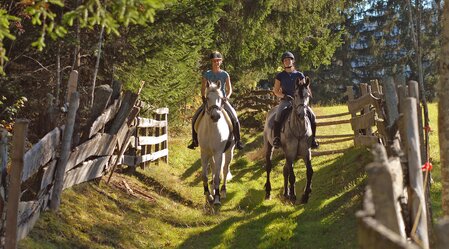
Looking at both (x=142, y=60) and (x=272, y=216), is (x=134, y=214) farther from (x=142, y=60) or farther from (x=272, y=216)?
(x=142, y=60)

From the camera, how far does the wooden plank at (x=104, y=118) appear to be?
368 inches

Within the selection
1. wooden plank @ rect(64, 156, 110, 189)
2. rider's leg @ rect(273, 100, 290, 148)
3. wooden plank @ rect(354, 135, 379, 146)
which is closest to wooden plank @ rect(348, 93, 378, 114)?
wooden plank @ rect(354, 135, 379, 146)

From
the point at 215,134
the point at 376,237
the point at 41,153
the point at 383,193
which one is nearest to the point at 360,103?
the point at 215,134

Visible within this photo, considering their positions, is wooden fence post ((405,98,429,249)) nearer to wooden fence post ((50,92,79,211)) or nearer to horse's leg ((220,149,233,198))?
wooden fence post ((50,92,79,211))

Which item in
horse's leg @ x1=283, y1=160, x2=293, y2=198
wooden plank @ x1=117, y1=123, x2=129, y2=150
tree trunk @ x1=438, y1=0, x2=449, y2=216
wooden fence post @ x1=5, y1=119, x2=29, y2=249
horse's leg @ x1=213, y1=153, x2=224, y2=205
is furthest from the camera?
horse's leg @ x1=213, y1=153, x2=224, y2=205

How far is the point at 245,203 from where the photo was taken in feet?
40.7

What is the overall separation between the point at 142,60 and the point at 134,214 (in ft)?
11.0

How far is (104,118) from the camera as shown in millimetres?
9828

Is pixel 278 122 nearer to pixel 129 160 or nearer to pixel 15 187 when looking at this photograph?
pixel 129 160

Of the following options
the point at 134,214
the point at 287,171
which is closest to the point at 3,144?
the point at 134,214

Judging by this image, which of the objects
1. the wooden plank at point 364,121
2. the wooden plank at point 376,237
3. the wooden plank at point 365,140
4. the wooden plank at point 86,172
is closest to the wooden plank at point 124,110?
the wooden plank at point 86,172

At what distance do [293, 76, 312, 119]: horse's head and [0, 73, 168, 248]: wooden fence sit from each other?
3124mm

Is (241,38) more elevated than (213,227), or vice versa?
(241,38)

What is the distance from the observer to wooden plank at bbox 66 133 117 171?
8.72m
